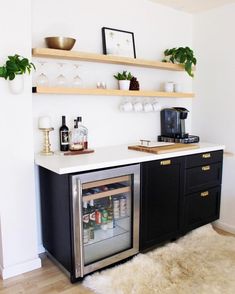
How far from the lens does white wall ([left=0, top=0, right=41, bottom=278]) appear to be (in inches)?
82.8

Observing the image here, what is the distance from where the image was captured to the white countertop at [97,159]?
205cm

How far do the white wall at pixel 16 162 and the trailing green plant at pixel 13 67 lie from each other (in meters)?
0.08

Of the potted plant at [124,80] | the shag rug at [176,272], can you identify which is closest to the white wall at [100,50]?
the potted plant at [124,80]

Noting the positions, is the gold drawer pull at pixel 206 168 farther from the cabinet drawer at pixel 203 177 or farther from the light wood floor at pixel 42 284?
the light wood floor at pixel 42 284

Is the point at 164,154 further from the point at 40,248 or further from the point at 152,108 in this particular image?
the point at 40,248

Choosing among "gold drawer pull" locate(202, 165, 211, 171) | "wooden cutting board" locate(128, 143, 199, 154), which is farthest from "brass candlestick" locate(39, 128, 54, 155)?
"gold drawer pull" locate(202, 165, 211, 171)

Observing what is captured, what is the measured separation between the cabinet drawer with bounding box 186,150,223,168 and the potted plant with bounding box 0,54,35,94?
1634 mm

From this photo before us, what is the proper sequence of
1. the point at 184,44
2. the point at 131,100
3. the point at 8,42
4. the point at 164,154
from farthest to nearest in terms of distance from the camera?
the point at 184,44 < the point at 131,100 < the point at 164,154 < the point at 8,42

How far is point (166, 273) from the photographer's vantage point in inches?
90.6

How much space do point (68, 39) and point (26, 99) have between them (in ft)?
2.03

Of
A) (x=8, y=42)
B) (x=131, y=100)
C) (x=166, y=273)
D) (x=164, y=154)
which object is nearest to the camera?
(x=8, y=42)

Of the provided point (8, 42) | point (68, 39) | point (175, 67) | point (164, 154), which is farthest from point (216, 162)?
point (8, 42)

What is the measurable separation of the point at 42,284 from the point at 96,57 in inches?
73.9

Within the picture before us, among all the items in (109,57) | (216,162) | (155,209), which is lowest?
(155,209)
